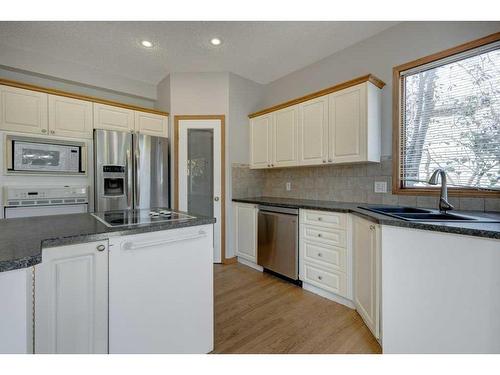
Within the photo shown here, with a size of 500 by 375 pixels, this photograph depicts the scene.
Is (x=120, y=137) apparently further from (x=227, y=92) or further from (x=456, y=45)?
(x=456, y=45)

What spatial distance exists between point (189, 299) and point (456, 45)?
9.42ft

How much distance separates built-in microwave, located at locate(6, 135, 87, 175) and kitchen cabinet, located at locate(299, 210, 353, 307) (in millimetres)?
2665

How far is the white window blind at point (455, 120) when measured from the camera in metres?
1.86

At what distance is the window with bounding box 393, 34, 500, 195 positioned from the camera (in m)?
1.86

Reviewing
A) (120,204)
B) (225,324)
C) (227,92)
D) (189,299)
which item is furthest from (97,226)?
(227,92)

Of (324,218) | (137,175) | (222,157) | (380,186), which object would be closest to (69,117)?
(137,175)

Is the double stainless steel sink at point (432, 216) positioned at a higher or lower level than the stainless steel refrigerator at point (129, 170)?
lower

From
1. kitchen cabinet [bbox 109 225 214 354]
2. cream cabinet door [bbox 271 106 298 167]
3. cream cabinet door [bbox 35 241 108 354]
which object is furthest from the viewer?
cream cabinet door [bbox 271 106 298 167]

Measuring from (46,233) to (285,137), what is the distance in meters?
2.56

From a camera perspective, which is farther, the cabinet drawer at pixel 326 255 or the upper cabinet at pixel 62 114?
the upper cabinet at pixel 62 114

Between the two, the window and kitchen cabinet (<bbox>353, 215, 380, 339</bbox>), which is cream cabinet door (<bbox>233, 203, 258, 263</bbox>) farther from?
the window

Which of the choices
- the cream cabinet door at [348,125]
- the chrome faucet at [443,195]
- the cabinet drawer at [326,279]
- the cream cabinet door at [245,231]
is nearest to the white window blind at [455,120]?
the chrome faucet at [443,195]

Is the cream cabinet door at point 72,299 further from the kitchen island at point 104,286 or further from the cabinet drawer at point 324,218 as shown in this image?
the cabinet drawer at point 324,218

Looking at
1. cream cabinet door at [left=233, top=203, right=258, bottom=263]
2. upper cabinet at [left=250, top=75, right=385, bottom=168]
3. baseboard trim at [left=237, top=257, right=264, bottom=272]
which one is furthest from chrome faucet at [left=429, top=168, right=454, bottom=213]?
baseboard trim at [left=237, top=257, right=264, bottom=272]
